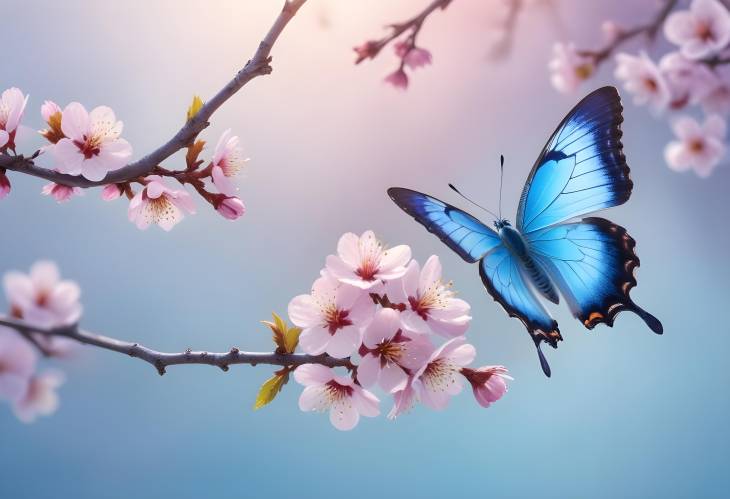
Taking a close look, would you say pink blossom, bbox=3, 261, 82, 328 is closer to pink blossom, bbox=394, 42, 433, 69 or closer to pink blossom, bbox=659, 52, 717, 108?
pink blossom, bbox=394, 42, 433, 69

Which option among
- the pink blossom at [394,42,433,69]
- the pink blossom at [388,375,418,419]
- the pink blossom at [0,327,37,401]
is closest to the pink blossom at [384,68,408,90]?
the pink blossom at [394,42,433,69]

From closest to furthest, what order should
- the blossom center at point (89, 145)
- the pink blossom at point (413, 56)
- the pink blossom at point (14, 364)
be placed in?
1. the pink blossom at point (14, 364)
2. the blossom center at point (89, 145)
3. the pink blossom at point (413, 56)

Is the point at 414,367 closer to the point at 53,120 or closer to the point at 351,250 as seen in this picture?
the point at 351,250

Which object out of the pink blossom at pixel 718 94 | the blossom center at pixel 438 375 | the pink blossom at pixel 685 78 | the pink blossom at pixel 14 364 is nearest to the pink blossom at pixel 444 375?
the blossom center at pixel 438 375

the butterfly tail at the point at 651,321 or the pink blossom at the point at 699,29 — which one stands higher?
the pink blossom at the point at 699,29

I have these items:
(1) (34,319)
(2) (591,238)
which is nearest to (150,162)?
(1) (34,319)

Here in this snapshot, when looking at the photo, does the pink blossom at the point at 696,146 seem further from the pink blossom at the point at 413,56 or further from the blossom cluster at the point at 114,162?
the blossom cluster at the point at 114,162
